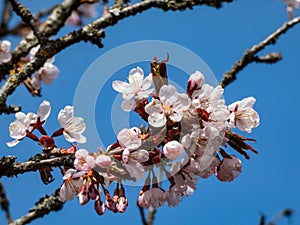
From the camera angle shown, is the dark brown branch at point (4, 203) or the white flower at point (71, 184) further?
→ the dark brown branch at point (4, 203)

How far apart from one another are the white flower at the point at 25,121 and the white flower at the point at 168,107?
0.43 meters

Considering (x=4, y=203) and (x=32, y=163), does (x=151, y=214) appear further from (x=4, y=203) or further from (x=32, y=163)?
(x=32, y=163)

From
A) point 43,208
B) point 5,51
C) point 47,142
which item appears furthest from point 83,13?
point 47,142

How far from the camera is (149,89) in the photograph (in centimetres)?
181

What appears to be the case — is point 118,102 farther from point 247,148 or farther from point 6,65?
point 6,65

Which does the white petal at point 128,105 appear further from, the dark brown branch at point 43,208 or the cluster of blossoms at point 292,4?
the cluster of blossoms at point 292,4

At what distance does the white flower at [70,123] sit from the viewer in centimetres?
193

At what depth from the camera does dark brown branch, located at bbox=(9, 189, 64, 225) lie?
2469 mm

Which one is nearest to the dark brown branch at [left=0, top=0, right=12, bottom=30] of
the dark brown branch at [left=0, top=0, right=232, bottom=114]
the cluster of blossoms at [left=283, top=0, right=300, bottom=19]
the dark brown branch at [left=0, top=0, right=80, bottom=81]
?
the dark brown branch at [left=0, top=0, right=80, bottom=81]

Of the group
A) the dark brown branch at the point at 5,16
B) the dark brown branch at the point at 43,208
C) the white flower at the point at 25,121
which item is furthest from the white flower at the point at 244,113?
the dark brown branch at the point at 5,16

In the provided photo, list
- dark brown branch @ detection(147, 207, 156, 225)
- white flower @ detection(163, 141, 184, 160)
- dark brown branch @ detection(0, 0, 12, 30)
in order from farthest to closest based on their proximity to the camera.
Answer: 1. dark brown branch @ detection(0, 0, 12, 30)
2. dark brown branch @ detection(147, 207, 156, 225)
3. white flower @ detection(163, 141, 184, 160)

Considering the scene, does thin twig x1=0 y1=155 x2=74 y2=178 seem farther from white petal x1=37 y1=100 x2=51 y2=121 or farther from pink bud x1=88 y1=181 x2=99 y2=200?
white petal x1=37 y1=100 x2=51 y2=121

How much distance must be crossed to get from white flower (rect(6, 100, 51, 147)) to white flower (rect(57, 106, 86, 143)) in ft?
0.22

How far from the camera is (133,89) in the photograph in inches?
71.6
